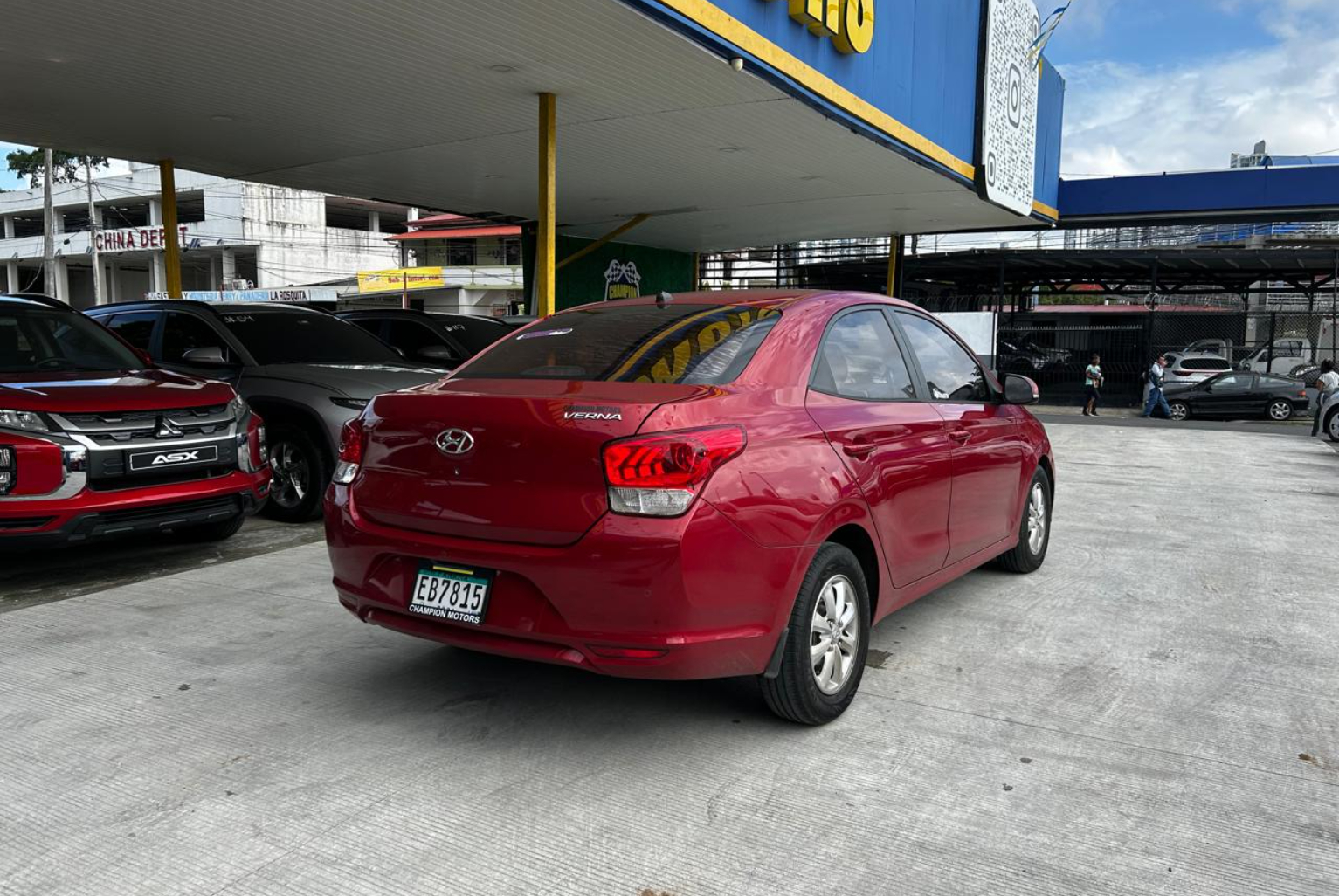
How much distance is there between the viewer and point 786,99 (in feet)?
29.4

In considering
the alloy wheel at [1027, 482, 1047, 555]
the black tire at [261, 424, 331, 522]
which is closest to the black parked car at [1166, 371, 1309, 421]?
the alloy wheel at [1027, 482, 1047, 555]

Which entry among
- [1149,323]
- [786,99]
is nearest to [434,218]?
[1149,323]

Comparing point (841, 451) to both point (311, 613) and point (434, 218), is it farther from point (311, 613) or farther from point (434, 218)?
point (434, 218)

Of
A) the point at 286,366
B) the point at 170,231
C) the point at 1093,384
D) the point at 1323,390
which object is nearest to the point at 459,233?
the point at 1093,384

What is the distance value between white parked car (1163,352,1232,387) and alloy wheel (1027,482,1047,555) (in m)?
18.1

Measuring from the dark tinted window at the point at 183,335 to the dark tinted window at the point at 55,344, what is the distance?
1.10 meters

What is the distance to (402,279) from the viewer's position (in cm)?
4859

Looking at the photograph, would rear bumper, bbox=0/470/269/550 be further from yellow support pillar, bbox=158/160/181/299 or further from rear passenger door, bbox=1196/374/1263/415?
rear passenger door, bbox=1196/374/1263/415

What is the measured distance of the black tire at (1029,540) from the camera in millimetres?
5594

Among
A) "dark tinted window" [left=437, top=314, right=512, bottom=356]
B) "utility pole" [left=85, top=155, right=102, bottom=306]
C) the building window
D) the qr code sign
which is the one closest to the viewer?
"dark tinted window" [left=437, top=314, right=512, bottom=356]

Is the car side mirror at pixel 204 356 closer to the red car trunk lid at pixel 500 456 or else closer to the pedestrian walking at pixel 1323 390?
the red car trunk lid at pixel 500 456

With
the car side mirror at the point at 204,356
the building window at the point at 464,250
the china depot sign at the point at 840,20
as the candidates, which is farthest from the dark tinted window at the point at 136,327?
the building window at the point at 464,250

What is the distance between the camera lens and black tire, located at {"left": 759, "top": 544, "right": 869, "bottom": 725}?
328 centimetres

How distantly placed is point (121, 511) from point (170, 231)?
25.3ft
